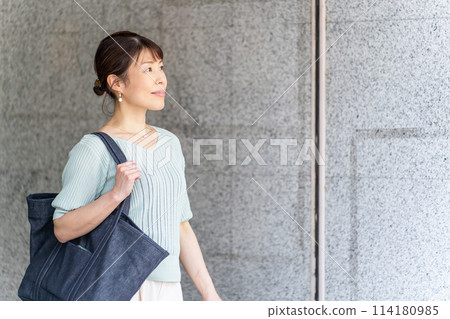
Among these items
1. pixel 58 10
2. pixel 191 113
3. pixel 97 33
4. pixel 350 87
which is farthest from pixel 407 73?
pixel 58 10

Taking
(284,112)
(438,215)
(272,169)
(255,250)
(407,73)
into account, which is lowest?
(255,250)

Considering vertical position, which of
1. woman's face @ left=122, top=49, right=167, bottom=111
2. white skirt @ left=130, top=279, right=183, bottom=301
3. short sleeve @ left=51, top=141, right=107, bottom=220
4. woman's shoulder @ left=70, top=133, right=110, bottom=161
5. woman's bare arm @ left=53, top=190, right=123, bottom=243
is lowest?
white skirt @ left=130, top=279, right=183, bottom=301

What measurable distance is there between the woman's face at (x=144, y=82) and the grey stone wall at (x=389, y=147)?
0.84 m

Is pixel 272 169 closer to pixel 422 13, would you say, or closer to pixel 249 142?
pixel 249 142

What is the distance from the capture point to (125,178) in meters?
1.36

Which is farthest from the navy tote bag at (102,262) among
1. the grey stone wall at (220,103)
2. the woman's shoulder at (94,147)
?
the grey stone wall at (220,103)

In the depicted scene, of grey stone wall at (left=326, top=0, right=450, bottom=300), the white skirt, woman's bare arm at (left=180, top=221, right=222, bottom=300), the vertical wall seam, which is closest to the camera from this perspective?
the white skirt

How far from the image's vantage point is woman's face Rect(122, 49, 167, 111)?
4.99 feet

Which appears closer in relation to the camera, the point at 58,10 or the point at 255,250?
the point at 255,250

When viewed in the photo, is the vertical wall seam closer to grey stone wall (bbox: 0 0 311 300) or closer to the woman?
grey stone wall (bbox: 0 0 311 300)

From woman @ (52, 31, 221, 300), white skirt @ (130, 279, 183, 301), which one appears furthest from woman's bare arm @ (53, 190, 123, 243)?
white skirt @ (130, 279, 183, 301)

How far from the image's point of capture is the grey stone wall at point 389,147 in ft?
6.89

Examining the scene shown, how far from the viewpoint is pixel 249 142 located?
2258 mm

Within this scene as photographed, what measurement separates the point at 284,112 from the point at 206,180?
41cm
